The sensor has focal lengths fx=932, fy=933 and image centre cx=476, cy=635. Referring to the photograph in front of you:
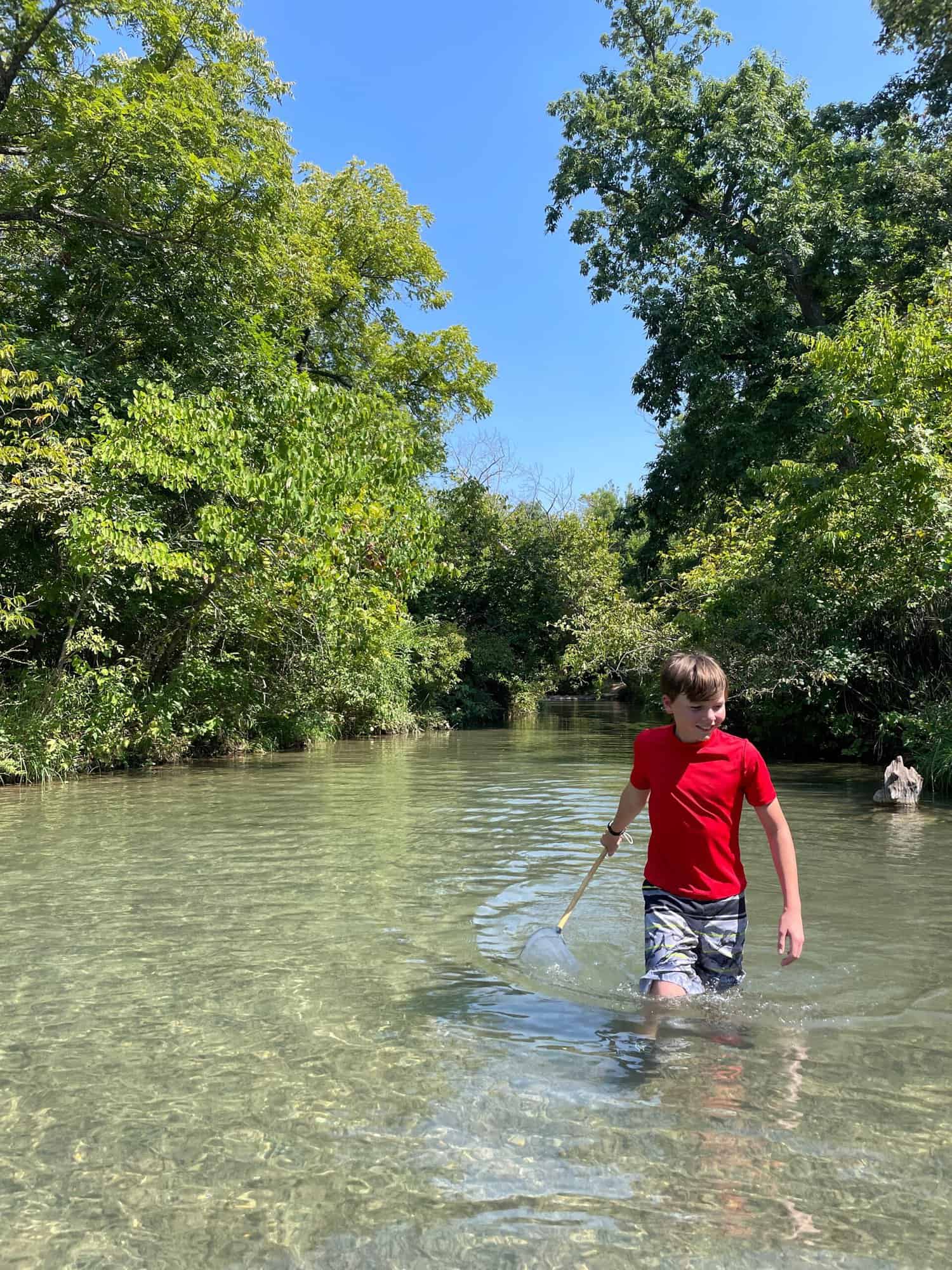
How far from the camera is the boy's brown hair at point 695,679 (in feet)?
13.0

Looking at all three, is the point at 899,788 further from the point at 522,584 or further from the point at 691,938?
the point at 522,584

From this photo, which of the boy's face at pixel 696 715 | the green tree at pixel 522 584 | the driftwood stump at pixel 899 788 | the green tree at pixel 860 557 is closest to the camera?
the boy's face at pixel 696 715

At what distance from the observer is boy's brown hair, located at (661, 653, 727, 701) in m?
3.96

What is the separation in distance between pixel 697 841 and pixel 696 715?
1.86 feet

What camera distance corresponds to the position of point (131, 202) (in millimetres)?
14797

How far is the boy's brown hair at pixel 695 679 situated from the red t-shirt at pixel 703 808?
27 cm

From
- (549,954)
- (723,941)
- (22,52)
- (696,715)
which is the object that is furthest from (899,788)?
(22,52)

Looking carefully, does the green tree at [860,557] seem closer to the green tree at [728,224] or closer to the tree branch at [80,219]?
the green tree at [728,224]

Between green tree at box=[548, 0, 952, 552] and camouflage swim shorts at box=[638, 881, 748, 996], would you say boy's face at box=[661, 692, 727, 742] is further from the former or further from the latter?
green tree at box=[548, 0, 952, 552]

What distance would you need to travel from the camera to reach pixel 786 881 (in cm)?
398

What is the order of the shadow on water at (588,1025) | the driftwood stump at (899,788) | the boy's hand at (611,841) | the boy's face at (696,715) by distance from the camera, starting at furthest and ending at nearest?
the driftwood stump at (899,788) → the boy's hand at (611,841) → the boy's face at (696,715) → the shadow on water at (588,1025)

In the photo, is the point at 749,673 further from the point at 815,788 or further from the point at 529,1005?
the point at 529,1005

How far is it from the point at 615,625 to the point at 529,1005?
16.9 metres

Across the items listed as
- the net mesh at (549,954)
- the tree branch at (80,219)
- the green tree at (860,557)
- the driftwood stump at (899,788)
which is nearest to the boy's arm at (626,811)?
the net mesh at (549,954)
